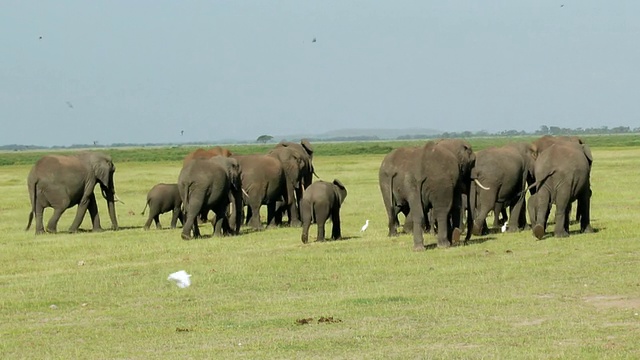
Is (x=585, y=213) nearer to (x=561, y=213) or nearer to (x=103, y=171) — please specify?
(x=561, y=213)

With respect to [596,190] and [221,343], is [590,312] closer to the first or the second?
[221,343]

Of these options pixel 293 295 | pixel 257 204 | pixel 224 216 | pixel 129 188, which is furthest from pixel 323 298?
pixel 129 188

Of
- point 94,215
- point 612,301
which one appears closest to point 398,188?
point 612,301

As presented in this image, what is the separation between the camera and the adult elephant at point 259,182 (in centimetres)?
2933

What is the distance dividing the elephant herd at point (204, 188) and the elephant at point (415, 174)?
1.66m

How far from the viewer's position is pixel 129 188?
50719mm

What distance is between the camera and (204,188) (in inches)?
1034

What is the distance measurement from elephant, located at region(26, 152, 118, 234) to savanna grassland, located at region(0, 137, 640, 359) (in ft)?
Answer: 9.46

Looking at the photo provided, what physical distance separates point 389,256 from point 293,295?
14.7 ft

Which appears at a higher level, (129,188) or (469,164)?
(469,164)

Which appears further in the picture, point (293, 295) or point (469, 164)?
point (469, 164)

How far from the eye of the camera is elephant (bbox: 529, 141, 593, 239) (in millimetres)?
22641

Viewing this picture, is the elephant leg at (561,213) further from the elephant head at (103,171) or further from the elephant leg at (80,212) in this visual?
the elephant leg at (80,212)

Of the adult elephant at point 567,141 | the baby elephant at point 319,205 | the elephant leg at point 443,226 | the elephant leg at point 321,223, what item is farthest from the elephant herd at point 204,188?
the adult elephant at point 567,141
